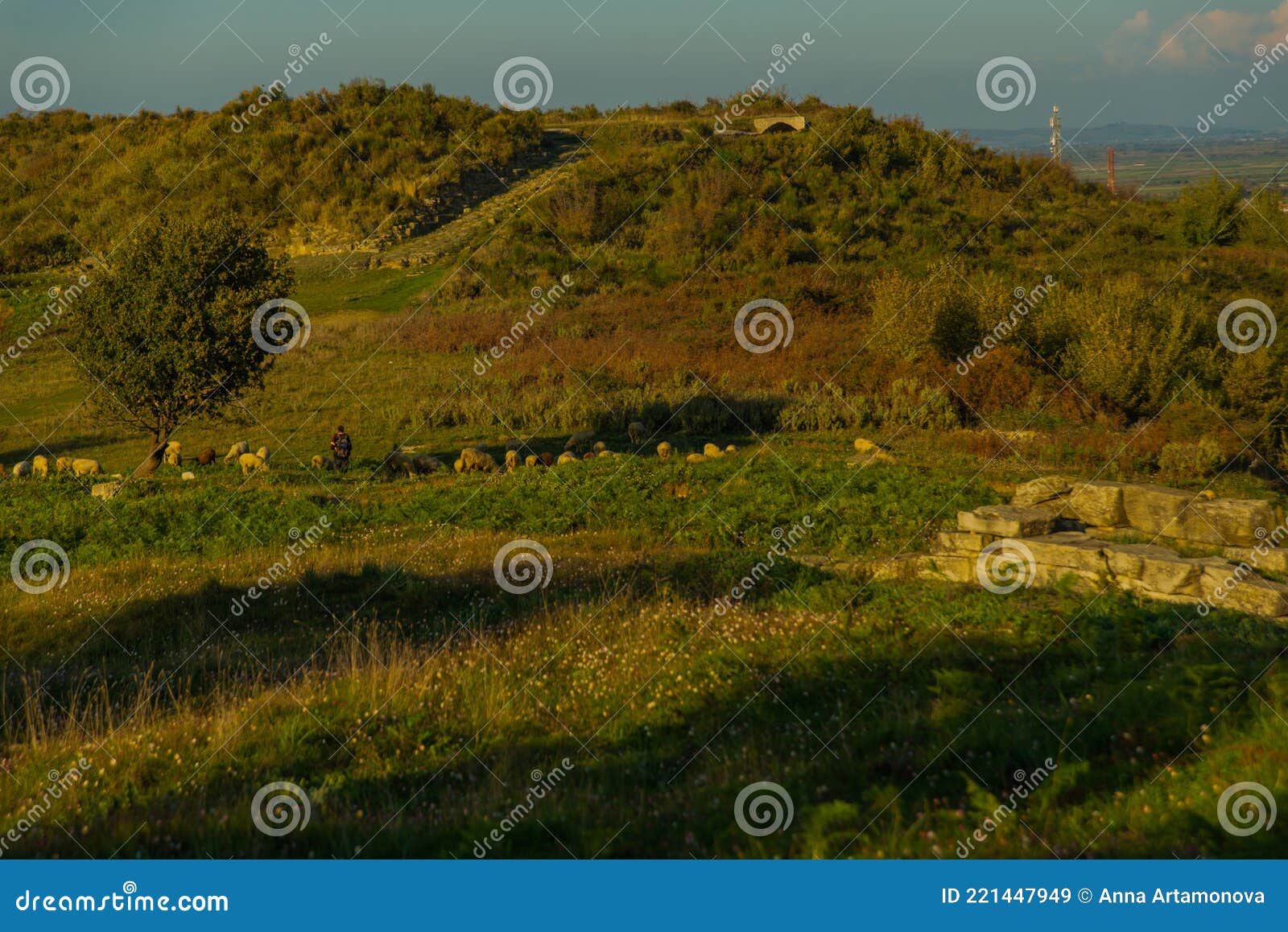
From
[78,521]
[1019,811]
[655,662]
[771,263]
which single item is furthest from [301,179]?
[1019,811]

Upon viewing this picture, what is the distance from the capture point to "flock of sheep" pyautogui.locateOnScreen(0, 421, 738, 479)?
1781cm

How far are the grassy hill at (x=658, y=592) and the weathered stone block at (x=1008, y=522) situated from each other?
105cm

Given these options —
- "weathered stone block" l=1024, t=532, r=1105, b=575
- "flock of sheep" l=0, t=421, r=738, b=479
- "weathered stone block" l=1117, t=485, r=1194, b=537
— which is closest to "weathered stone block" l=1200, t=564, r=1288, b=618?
"weathered stone block" l=1024, t=532, r=1105, b=575

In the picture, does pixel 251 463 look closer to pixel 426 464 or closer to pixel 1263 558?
pixel 426 464

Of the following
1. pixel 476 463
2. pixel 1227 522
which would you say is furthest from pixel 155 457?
pixel 1227 522

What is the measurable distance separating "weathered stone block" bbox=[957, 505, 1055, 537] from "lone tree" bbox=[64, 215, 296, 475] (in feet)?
44.5

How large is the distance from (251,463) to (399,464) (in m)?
2.87

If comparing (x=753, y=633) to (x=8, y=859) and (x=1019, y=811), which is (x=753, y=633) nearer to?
(x=1019, y=811)

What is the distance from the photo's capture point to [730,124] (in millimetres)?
51781

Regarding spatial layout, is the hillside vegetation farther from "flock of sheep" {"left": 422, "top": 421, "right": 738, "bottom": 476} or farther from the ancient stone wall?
the ancient stone wall

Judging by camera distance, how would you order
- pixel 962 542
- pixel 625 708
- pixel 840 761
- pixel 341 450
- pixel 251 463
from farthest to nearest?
pixel 251 463
pixel 341 450
pixel 962 542
pixel 625 708
pixel 840 761

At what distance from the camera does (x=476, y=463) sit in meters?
18.0

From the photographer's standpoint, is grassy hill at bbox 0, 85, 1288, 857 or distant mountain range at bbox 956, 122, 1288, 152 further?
distant mountain range at bbox 956, 122, 1288, 152

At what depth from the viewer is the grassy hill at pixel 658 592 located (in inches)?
196
